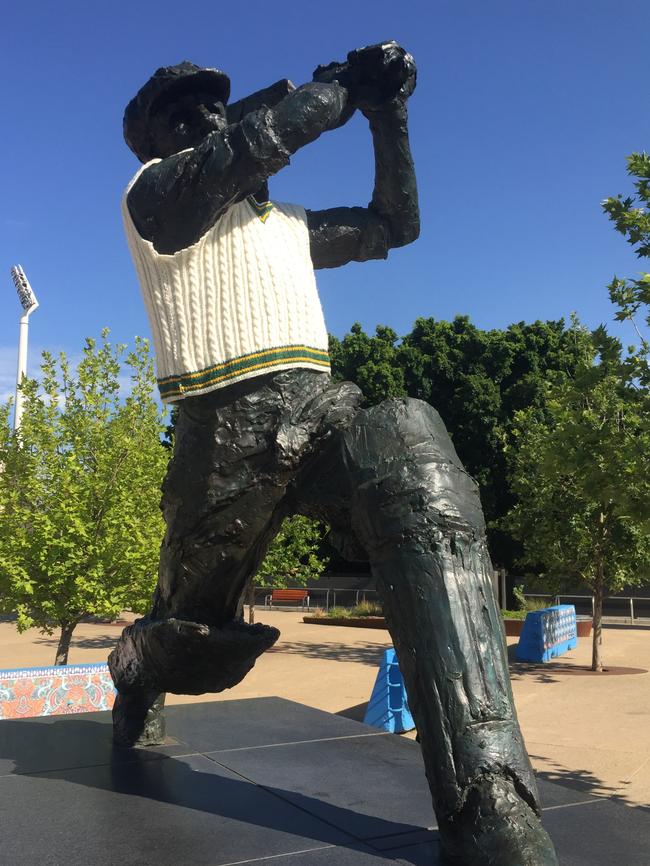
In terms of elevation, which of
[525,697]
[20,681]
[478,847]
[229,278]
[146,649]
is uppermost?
[229,278]

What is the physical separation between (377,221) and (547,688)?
10199 mm

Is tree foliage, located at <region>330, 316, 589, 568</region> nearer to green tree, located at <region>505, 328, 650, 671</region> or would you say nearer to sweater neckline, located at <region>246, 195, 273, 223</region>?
green tree, located at <region>505, 328, 650, 671</region>

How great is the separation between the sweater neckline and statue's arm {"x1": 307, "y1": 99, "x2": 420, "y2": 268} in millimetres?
336

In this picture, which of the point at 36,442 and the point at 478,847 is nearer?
the point at 478,847

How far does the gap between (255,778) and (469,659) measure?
1334 millimetres

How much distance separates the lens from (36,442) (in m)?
10.5

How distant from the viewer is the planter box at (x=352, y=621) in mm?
19406

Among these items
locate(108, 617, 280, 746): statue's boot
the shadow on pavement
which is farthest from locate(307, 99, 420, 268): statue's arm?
the shadow on pavement

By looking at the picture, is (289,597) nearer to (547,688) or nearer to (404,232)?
(547,688)

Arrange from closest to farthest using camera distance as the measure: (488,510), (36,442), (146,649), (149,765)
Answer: (146,649) → (149,765) → (36,442) → (488,510)

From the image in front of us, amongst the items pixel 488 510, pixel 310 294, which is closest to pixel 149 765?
pixel 310 294

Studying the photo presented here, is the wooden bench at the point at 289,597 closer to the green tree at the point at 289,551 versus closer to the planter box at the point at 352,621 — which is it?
the planter box at the point at 352,621

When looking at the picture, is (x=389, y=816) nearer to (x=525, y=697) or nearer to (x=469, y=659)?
(x=469, y=659)

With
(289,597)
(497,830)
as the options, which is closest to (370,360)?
(289,597)
